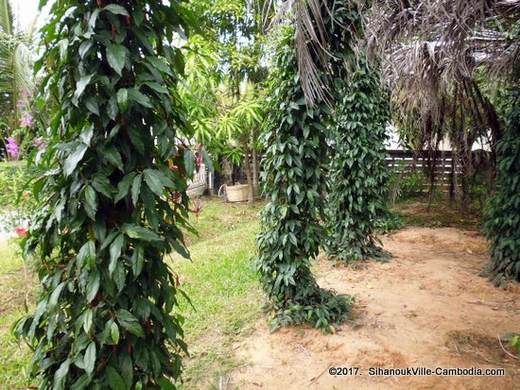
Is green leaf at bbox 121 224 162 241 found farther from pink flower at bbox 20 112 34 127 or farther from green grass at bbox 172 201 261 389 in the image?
pink flower at bbox 20 112 34 127

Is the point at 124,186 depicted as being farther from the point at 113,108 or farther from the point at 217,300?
the point at 217,300

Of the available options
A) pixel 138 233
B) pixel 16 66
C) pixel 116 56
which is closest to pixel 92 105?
Result: pixel 116 56

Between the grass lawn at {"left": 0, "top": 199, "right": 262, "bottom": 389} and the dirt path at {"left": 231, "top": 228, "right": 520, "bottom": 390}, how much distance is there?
0.18 metres

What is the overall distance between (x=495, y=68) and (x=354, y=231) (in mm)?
2237

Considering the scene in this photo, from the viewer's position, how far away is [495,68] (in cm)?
379

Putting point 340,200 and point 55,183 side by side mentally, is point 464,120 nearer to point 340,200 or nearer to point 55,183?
point 340,200

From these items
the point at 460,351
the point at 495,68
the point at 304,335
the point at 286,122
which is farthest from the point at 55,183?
the point at 495,68

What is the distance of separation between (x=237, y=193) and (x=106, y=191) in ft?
23.4

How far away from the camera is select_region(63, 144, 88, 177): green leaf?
105 centimetres

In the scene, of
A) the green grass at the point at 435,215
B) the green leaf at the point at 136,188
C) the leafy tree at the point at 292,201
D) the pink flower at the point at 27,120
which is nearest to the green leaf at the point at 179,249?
the green leaf at the point at 136,188

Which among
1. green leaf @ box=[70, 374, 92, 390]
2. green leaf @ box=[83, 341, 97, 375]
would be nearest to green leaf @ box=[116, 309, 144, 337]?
green leaf @ box=[83, 341, 97, 375]

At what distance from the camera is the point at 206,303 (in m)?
3.29

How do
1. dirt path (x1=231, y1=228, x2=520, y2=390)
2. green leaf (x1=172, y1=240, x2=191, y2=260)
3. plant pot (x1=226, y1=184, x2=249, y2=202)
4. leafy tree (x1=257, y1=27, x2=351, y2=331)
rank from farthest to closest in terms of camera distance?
1. plant pot (x1=226, y1=184, x2=249, y2=202)
2. leafy tree (x1=257, y1=27, x2=351, y2=331)
3. dirt path (x1=231, y1=228, x2=520, y2=390)
4. green leaf (x1=172, y1=240, x2=191, y2=260)

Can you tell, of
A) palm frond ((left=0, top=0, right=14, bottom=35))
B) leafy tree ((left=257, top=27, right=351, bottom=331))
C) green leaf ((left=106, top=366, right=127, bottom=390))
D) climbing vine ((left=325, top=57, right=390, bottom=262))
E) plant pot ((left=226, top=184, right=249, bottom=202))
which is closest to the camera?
green leaf ((left=106, top=366, right=127, bottom=390))
